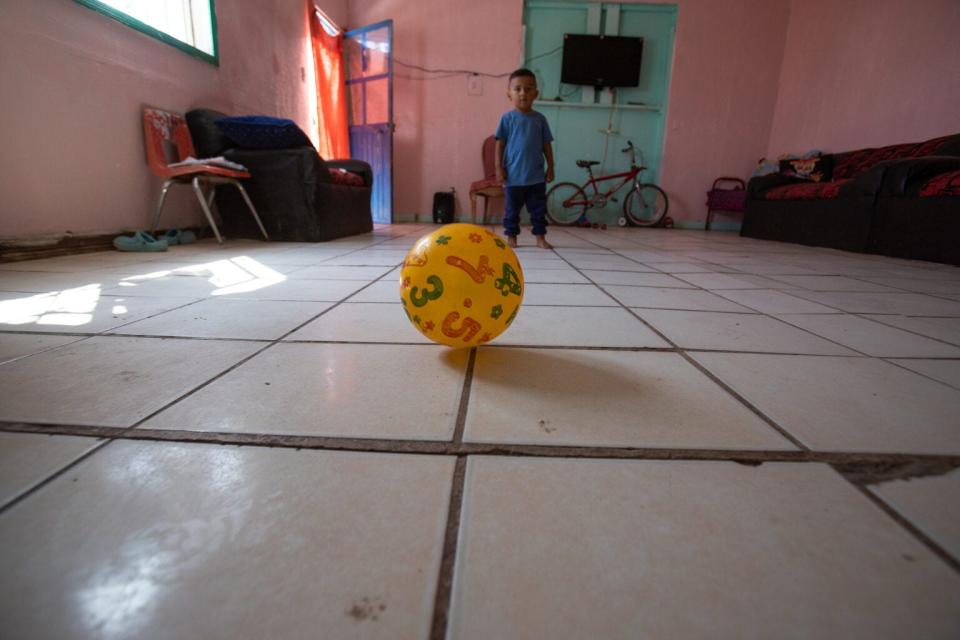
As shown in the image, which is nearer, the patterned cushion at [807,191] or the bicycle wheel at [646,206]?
the patterned cushion at [807,191]

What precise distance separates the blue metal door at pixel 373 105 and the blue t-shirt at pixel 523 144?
2.98 m

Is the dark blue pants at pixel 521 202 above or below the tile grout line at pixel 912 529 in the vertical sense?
above

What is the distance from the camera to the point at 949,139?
3373 millimetres

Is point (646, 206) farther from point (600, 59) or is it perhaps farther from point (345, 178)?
point (345, 178)

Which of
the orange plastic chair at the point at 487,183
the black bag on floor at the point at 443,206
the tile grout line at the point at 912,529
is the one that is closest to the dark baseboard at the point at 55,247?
the tile grout line at the point at 912,529

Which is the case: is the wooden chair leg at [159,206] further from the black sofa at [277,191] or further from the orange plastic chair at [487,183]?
the orange plastic chair at [487,183]

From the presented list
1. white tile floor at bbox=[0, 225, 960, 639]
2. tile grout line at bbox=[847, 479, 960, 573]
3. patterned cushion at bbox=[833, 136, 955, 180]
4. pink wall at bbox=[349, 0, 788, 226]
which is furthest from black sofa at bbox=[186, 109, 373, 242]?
patterned cushion at bbox=[833, 136, 955, 180]

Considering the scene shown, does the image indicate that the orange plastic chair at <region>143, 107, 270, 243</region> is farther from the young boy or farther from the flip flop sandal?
the young boy

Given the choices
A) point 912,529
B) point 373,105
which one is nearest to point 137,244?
point 912,529

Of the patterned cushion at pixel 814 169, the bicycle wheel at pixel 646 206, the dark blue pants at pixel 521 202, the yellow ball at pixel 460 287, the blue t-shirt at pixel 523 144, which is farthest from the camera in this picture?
the bicycle wheel at pixel 646 206

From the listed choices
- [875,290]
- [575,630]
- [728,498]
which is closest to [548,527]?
[575,630]

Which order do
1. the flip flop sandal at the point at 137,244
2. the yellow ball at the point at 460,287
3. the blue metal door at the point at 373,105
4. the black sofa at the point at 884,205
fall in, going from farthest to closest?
1. the blue metal door at the point at 373,105
2. the black sofa at the point at 884,205
3. the flip flop sandal at the point at 137,244
4. the yellow ball at the point at 460,287

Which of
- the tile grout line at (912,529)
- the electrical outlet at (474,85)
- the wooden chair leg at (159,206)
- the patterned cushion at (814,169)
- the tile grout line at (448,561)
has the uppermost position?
the electrical outlet at (474,85)

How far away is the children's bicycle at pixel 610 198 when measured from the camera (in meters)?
6.04
